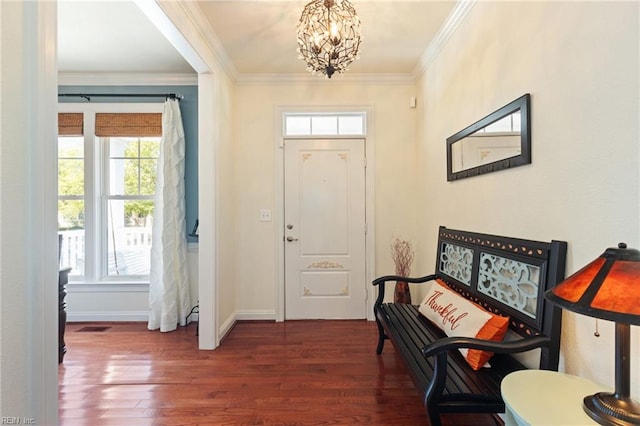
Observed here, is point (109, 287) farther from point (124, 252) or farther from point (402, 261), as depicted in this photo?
point (402, 261)

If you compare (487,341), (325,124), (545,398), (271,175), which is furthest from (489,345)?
(325,124)

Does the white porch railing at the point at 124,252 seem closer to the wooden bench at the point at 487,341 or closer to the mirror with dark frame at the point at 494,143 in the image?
the wooden bench at the point at 487,341

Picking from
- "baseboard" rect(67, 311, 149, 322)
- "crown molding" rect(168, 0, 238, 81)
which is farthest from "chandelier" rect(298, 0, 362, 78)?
"baseboard" rect(67, 311, 149, 322)

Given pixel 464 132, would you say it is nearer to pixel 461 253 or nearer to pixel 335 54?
pixel 461 253

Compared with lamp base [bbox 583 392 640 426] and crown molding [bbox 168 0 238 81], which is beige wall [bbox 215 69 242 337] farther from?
lamp base [bbox 583 392 640 426]

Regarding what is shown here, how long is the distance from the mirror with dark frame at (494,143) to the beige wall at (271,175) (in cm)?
95

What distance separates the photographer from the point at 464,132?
2252 mm

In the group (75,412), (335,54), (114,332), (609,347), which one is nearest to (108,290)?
(114,332)

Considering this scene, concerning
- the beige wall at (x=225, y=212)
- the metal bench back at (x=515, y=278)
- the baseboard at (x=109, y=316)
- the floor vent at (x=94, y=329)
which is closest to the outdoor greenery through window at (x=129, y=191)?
the baseboard at (x=109, y=316)

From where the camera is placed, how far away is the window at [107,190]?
11.0 ft

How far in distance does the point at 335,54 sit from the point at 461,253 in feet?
5.39

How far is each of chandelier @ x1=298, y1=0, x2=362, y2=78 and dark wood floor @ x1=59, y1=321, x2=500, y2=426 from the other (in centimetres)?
215

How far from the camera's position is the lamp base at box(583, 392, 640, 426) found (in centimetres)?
92

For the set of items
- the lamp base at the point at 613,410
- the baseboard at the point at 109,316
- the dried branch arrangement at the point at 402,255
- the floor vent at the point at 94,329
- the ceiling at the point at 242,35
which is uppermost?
the ceiling at the point at 242,35
